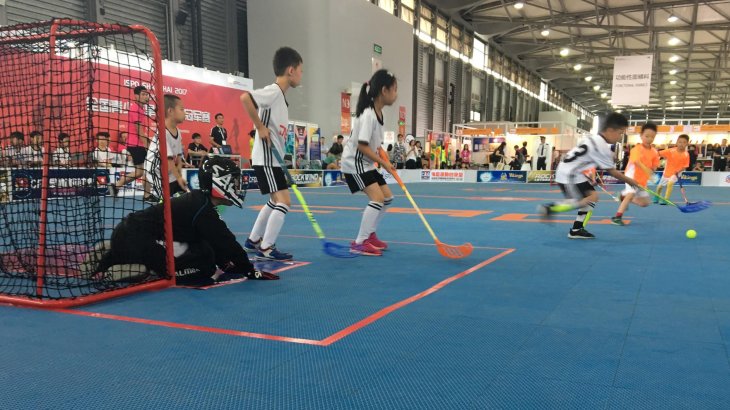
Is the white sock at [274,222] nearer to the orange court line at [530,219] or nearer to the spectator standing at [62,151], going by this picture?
the spectator standing at [62,151]

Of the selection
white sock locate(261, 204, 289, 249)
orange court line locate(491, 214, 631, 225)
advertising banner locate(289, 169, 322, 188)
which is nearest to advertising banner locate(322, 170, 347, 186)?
advertising banner locate(289, 169, 322, 188)

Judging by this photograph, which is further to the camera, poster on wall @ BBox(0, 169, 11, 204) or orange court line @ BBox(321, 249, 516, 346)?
poster on wall @ BBox(0, 169, 11, 204)

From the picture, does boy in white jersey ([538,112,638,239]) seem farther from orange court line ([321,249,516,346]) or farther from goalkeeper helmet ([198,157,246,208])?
goalkeeper helmet ([198,157,246,208])

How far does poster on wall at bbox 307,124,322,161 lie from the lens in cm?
1922

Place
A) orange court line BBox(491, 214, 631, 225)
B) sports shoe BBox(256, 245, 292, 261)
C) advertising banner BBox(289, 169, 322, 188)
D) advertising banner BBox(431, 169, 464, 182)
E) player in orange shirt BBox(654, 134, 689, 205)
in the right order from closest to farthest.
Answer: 1. sports shoe BBox(256, 245, 292, 261)
2. orange court line BBox(491, 214, 631, 225)
3. player in orange shirt BBox(654, 134, 689, 205)
4. advertising banner BBox(289, 169, 322, 188)
5. advertising banner BBox(431, 169, 464, 182)

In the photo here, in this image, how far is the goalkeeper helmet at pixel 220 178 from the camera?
4020 millimetres

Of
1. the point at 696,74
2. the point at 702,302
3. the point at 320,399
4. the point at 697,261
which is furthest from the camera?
the point at 696,74

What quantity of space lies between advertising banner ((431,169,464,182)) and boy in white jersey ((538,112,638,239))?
16.9m

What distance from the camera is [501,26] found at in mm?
33062

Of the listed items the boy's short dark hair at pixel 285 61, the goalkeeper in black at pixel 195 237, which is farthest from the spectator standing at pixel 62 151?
the boy's short dark hair at pixel 285 61

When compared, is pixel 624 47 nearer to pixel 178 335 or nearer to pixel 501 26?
pixel 501 26

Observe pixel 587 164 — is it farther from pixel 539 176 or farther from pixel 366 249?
pixel 539 176

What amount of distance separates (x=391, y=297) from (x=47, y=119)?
2.97m

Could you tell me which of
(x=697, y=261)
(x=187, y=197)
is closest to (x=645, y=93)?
(x=697, y=261)
